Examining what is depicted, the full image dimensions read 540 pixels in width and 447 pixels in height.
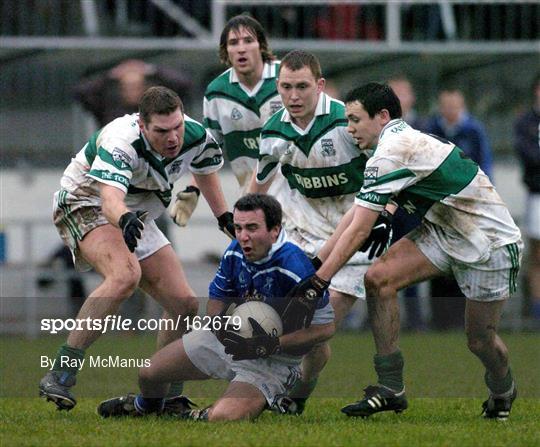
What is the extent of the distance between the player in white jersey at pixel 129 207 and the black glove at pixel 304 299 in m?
0.92

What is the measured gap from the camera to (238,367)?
25.9ft

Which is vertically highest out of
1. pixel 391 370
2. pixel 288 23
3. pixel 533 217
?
pixel 288 23

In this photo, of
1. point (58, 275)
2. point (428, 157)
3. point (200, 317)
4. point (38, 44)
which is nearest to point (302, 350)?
point (200, 317)

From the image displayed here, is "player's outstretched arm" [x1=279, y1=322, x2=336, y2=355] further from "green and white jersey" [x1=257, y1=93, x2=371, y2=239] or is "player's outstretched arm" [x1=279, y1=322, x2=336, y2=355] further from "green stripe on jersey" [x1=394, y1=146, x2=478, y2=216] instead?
"green and white jersey" [x1=257, y1=93, x2=371, y2=239]

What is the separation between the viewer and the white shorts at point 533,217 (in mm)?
14930

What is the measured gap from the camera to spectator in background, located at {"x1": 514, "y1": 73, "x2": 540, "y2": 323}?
14820 mm

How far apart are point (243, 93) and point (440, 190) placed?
249 cm

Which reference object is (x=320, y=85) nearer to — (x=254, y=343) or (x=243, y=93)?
(x=243, y=93)

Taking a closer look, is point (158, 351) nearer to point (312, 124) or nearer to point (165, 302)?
point (165, 302)

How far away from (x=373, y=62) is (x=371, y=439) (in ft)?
34.7

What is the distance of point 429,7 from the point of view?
55.6 ft

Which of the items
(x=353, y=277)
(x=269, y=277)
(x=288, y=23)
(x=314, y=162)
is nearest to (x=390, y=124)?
(x=314, y=162)

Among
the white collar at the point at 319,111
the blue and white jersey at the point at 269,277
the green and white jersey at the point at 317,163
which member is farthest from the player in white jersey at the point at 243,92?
the blue and white jersey at the point at 269,277

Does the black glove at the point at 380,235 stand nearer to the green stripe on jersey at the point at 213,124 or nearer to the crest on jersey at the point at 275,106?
the crest on jersey at the point at 275,106
